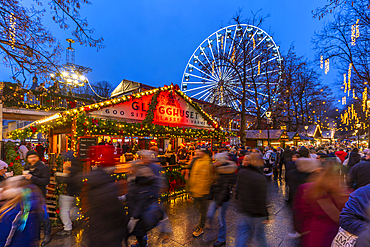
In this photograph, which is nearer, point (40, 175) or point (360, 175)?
point (40, 175)

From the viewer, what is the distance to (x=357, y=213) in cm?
167

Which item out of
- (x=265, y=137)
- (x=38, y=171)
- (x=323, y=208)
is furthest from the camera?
(x=265, y=137)

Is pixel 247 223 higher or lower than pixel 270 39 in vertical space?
lower

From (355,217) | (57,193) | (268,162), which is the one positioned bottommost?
(268,162)

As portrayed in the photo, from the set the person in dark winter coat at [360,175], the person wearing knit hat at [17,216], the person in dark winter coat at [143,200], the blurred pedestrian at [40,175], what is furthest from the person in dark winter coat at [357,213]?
the blurred pedestrian at [40,175]

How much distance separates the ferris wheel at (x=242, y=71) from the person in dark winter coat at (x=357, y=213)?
14636mm

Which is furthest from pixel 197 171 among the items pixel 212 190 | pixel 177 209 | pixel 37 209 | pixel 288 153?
pixel 288 153

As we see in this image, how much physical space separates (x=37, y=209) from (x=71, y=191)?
1.00m

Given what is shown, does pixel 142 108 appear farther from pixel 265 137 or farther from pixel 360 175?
pixel 265 137

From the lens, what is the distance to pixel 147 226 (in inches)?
110

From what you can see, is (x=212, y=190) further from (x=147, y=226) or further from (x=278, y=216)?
(x=278, y=216)

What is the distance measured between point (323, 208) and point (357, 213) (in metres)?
0.76

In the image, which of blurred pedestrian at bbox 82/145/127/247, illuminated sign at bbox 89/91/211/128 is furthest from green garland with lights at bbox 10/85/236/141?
blurred pedestrian at bbox 82/145/127/247

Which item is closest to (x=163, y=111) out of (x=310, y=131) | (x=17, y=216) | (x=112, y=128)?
(x=112, y=128)
